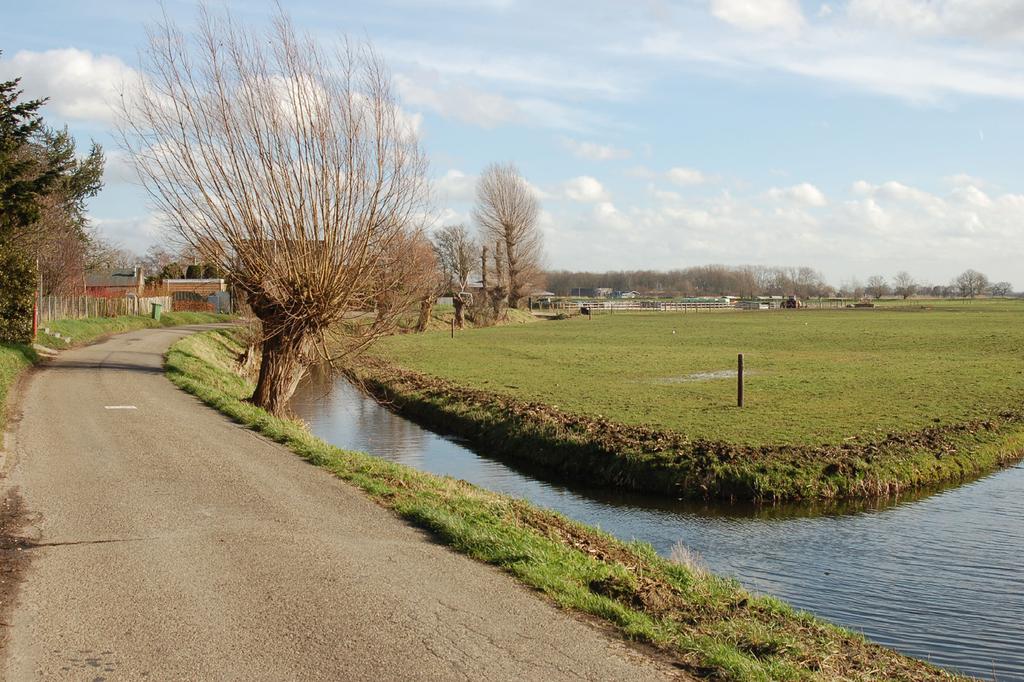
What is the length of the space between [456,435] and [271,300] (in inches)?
275

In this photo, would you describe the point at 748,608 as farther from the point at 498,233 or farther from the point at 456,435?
the point at 498,233

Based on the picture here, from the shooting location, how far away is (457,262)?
366 feet

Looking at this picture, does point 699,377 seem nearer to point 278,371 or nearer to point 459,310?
point 278,371

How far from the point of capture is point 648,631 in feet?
25.2

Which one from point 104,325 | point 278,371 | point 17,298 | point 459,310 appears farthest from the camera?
point 459,310

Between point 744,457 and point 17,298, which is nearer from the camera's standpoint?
point 744,457

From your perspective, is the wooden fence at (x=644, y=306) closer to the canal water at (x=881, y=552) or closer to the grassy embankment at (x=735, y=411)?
the grassy embankment at (x=735, y=411)

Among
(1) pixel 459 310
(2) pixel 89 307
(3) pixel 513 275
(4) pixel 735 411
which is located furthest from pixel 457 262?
(4) pixel 735 411

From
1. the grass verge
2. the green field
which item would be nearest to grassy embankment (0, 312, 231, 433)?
the grass verge

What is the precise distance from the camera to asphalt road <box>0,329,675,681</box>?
6711 mm

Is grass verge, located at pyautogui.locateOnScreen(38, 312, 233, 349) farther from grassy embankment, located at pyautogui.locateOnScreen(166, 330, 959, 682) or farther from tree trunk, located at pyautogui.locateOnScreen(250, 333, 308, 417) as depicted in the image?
grassy embankment, located at pyautogui.locateOnScreen(166, 330, 959, 682)

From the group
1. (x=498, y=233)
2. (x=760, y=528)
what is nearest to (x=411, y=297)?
(x=760, y=528)

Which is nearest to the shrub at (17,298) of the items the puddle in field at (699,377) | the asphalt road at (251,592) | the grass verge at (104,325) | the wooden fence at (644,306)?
the grass verge at (104,325)

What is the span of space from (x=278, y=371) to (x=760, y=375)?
18.4 meters
